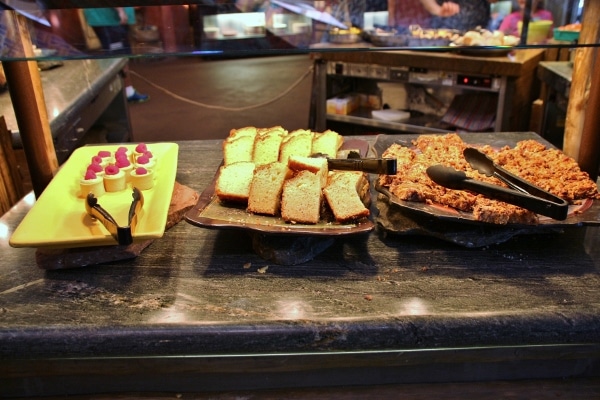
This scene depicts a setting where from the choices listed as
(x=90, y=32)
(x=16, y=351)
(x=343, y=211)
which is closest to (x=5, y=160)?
(x=90, y=32)

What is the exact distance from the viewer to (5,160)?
6.04ft

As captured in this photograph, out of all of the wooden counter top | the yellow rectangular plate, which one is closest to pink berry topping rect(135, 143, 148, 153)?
the yellow rectangular plate

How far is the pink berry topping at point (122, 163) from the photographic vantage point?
54.4 inches

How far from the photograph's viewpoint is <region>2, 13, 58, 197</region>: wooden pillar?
1271mm

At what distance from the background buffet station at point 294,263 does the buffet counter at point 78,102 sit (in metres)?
0.86

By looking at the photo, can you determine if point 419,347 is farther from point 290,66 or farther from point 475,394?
point 290,66

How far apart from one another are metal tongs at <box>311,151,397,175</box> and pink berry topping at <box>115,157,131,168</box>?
0.53 m

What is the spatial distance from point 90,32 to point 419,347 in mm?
939

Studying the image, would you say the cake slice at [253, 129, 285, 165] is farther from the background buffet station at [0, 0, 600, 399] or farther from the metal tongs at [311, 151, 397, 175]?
the metal tongs at [311, 151, 397, 175]

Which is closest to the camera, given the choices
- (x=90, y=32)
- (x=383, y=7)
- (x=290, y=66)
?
(x=90, y=32)

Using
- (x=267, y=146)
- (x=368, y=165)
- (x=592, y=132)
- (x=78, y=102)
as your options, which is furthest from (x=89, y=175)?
(x=78, y=102)

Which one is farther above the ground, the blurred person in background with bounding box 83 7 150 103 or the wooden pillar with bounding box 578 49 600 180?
the blurred person in background with bounding box 83 7 150 103

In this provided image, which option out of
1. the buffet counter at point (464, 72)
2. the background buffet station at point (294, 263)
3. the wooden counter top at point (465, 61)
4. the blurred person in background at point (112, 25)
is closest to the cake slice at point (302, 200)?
the background buffet station at point (294, 263)

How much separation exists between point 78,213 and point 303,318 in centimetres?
59
